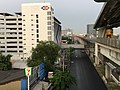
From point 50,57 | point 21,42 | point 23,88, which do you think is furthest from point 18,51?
point 23,88

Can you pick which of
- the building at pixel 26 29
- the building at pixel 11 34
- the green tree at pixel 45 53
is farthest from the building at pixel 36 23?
the green tree at pixel 45 53

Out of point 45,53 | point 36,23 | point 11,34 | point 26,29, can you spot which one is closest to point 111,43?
point 45,53

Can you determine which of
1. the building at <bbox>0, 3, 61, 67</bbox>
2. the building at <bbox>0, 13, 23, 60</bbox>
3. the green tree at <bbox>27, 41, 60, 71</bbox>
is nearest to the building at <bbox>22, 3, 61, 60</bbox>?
the building at <bbox>0, 3, 61, 67</bbox>

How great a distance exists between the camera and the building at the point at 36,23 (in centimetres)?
6669

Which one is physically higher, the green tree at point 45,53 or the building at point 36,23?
the building at point 36,23

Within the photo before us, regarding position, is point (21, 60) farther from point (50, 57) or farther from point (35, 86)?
point (35, 86)

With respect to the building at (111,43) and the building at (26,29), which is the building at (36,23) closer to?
the building at (26,29)

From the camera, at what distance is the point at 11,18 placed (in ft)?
Answer: 233

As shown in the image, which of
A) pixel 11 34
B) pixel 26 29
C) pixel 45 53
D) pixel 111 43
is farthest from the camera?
pixel 11 34

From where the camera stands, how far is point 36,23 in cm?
6806

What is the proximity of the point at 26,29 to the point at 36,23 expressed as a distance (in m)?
3.03

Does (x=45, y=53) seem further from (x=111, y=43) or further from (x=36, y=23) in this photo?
(x=36, y=23)

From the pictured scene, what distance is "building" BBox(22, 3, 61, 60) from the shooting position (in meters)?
66.7

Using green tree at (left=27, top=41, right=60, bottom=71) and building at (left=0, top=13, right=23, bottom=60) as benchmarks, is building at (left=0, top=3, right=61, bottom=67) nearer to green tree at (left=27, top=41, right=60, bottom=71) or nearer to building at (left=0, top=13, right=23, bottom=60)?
building at (left=0, top=13, right=23, bottom=60)
